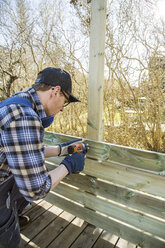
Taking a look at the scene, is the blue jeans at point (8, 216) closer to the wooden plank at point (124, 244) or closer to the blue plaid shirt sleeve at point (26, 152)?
the blue plaid shirt sleeve at point (26, 152)

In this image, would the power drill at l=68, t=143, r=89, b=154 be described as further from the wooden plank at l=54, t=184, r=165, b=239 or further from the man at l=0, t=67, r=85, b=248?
the wooden plank at l=54, t=184, r=165, b=239

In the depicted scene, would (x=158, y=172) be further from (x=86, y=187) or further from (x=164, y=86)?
(x=164, y=86)

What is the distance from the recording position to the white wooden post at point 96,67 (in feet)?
4.92

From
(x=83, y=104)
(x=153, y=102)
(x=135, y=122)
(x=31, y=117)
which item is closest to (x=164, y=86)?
(x=153, y=102)

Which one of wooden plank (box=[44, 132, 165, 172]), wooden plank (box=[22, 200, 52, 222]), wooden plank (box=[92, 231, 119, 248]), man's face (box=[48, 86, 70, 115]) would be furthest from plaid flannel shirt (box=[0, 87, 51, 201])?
wooden plank (box=[22, 200, 52, 222])

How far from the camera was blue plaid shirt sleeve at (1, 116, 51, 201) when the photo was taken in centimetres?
88

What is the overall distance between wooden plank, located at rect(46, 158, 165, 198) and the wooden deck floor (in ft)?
2.15

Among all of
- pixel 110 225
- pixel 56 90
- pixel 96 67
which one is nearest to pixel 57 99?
pixel 56 90

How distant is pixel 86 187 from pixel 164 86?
230 cm

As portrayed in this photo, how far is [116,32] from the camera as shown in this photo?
2896 millimetres

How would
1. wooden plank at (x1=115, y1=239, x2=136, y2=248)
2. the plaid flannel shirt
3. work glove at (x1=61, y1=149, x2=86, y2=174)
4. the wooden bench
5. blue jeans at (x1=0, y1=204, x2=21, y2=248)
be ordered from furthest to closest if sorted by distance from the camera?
wooden plank at (x1=115, y1=239, x2=136, y2=248), the wooden bench, work glove at (x1=61, y1=149, x2=86, y2=174), blue jeans at (x1=0, y1=204, x2=21, y2=248), the plaid flannel shirt

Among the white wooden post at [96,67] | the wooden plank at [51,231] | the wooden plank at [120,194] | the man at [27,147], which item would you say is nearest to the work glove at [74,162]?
the man at [27,147]

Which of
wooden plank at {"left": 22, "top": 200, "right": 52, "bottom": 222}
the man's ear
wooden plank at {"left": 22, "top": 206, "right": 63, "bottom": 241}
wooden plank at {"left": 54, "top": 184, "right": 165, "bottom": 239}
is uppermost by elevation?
the man's ear

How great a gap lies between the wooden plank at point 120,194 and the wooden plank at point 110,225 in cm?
26
